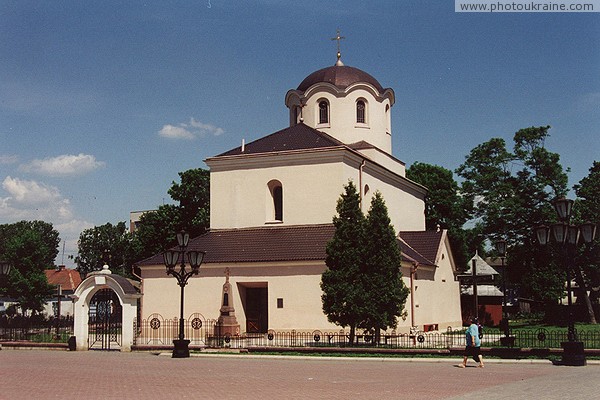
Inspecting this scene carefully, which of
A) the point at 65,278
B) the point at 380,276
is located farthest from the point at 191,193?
the point at 65,278

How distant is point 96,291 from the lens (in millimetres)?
28766

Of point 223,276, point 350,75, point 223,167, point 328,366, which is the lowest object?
point 328,366

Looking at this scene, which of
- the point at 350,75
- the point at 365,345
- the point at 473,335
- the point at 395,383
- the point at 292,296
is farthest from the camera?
the point at 350,75

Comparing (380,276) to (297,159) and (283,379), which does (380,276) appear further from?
(297,159)

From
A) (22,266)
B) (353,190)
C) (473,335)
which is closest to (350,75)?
(353,190)

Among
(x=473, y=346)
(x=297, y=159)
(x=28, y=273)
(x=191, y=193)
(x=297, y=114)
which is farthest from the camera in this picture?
(x=28, y=273)

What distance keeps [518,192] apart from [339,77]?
16240mm

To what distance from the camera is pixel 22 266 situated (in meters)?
55.1

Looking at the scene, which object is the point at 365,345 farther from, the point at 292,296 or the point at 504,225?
the point at 504,225

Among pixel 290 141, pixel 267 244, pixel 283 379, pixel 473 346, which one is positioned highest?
pixel 290 141

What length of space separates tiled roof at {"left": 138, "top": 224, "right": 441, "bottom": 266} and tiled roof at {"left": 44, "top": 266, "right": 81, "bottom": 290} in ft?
164

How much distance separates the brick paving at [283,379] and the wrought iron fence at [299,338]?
4.31 m

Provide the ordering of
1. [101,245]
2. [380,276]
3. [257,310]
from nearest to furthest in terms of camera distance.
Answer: [380,276]
[257,310]
[101,245]

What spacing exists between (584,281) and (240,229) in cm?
2604
